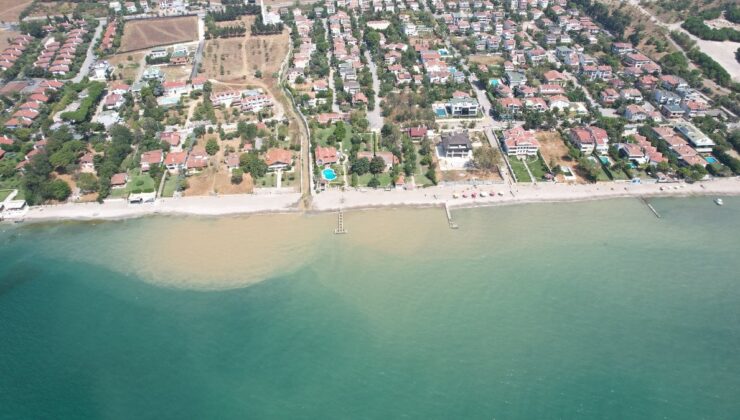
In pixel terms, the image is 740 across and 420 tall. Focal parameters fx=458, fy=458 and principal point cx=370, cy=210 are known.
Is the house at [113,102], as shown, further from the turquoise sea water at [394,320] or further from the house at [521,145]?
the house at [521,145]

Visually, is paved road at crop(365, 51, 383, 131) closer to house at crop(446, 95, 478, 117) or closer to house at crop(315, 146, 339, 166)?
house at crop(315, 146, 339, 166)

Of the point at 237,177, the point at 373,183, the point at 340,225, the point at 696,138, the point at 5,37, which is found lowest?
the point at 340,225

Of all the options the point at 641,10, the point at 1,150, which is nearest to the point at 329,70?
the point at 1,150

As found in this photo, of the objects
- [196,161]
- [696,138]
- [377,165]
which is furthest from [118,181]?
[696,138]

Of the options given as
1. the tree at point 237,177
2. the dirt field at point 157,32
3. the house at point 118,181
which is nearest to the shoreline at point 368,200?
the tree at point 237,177

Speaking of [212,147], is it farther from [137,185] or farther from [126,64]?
[126,64]

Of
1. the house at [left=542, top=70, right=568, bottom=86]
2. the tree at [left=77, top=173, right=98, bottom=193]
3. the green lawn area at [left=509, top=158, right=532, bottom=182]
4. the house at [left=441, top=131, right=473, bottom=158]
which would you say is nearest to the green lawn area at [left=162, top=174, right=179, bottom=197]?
the tree at [left=77, top=173, right=98, bottom=193]

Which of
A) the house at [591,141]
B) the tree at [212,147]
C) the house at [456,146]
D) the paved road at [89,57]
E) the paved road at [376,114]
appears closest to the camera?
the house at [456,146]
